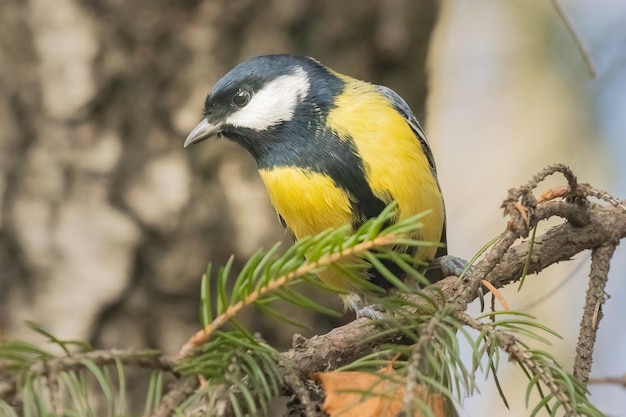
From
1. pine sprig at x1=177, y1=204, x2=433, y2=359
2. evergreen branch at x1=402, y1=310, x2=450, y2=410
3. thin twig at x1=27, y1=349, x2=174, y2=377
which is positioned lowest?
thin twig at x1=27, y1=349, x2=174, y2=377

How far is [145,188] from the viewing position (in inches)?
56.0

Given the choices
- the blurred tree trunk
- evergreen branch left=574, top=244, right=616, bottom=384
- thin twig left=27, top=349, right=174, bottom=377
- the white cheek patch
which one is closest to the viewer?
thin twig left=27, top=349, right=174, bottom=377

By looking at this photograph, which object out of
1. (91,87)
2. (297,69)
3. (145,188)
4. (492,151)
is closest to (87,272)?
(145,188)

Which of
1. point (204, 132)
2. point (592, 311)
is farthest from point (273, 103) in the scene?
point (592, 311)

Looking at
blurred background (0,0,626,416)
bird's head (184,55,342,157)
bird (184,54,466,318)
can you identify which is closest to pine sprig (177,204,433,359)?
bird (184,54,466,318)

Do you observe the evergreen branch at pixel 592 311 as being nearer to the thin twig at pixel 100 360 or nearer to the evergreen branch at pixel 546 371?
the evergreen branch at pixel 546 371

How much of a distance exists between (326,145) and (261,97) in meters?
0.20

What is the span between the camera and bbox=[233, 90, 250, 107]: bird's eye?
126 centimetres

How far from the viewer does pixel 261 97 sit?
1246 millimetres

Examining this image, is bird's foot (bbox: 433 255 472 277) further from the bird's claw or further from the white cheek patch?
the white cheek patch

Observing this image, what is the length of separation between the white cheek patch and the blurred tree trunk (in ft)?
0.84

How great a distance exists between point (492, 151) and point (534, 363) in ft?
7.47

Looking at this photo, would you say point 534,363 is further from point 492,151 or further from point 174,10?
point 492,151

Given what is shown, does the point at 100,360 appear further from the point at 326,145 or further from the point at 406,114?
the point at 406,114
